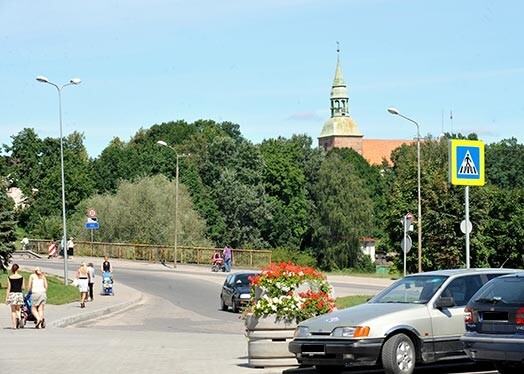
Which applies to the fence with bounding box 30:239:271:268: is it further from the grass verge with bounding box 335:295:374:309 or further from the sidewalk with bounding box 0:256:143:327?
the grass verge with bounding box 335:295:374:309

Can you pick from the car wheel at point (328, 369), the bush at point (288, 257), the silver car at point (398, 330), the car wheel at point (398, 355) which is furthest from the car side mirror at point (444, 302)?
the bush at point (288, 257)

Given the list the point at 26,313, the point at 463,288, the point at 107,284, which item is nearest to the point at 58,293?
the point at 107,284

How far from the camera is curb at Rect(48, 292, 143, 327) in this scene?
28453mm

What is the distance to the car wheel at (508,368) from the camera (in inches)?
521

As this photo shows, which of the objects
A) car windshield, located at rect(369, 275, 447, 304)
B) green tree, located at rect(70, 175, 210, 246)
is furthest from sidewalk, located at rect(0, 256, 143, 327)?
green tree, located at rect(70, 175, 210, 246)

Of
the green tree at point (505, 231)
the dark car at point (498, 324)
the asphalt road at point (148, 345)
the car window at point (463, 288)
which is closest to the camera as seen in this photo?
the dark car at point (498, 324)

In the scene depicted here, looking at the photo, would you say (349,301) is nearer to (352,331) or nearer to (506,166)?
(352,331)

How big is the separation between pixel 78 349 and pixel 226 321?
12.4 meters

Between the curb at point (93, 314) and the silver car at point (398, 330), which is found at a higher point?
the silver car at point (398, 330)

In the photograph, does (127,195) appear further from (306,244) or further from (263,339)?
(263,339)

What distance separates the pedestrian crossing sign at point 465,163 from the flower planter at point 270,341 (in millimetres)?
4611

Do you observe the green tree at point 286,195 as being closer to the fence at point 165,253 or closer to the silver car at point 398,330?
the fence at point 165,253

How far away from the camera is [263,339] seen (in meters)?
15.8

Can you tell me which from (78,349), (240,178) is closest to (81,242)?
(240,178)
